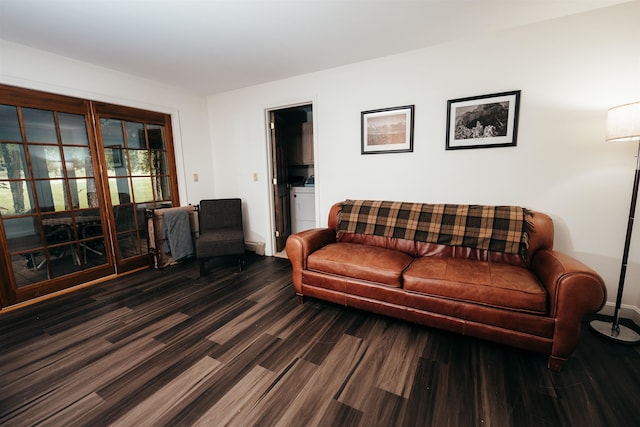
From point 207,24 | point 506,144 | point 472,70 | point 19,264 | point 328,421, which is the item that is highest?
point 207,24

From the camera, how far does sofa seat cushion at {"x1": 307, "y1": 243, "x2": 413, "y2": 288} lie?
6.59 ft

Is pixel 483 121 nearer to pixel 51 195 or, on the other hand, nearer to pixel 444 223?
pixel 444 223

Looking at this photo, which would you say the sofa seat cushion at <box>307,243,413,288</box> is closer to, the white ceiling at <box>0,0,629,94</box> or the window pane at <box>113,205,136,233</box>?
the white ceiling at <box>0,0,629,94</box>

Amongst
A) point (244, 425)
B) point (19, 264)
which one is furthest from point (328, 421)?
point (19, 264)

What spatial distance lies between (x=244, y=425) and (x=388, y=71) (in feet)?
10.2

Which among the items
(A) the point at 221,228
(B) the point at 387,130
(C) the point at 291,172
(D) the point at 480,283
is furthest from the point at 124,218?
(D) the point at 480,283

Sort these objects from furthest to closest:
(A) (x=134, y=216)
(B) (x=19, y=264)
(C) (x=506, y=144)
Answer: (A) (x=134, y=216)
(B) (x=19, y=264)
(C) (x=506, y=144)

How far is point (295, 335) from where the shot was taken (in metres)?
1.96

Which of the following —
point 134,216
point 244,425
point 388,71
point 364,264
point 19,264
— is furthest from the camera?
point 134,216

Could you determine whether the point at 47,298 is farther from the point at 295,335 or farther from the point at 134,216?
the point at 295,335

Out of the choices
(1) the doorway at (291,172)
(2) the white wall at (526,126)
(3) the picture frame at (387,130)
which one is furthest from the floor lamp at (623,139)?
(1) the doorway at (291,172)

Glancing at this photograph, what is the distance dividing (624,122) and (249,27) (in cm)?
271

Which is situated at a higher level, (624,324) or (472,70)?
(472,70)

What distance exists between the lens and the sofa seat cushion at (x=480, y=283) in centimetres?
160
